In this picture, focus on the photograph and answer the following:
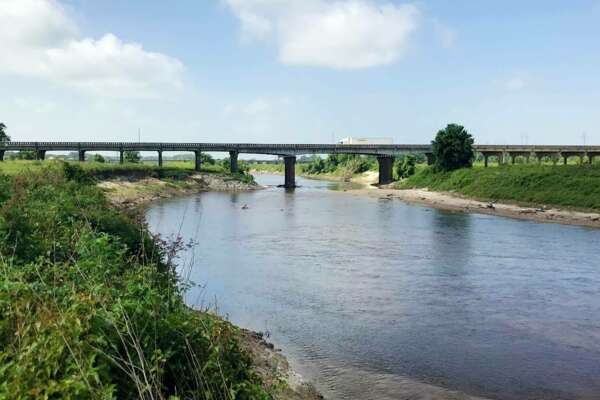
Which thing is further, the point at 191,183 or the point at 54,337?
the point at 191,183

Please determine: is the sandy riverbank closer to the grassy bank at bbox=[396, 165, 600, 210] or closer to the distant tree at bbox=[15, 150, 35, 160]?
the grassy bank at bbox=[396, 165, 600, 210]

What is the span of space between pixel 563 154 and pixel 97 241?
448 ft

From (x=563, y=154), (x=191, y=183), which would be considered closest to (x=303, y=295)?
(x=191, y=183)

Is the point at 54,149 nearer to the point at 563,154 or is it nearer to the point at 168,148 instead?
the point at 168,148

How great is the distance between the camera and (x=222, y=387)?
807 centimetres

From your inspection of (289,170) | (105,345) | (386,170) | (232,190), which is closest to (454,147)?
(386,170)

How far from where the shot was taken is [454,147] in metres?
104

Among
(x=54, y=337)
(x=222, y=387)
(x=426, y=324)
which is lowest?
(x=426, y=324)

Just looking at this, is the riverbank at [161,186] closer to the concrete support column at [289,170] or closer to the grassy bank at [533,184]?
the concrete support column at [289,170]

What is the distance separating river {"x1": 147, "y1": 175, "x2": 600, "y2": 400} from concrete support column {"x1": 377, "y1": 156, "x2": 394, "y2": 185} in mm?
78164

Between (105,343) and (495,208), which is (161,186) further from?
(105,343)

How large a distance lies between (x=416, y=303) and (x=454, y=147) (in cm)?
8458

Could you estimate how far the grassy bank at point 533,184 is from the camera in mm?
68312

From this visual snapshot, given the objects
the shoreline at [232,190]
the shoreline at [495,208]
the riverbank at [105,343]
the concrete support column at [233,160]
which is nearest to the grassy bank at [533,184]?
the shoreline at [495,208]
